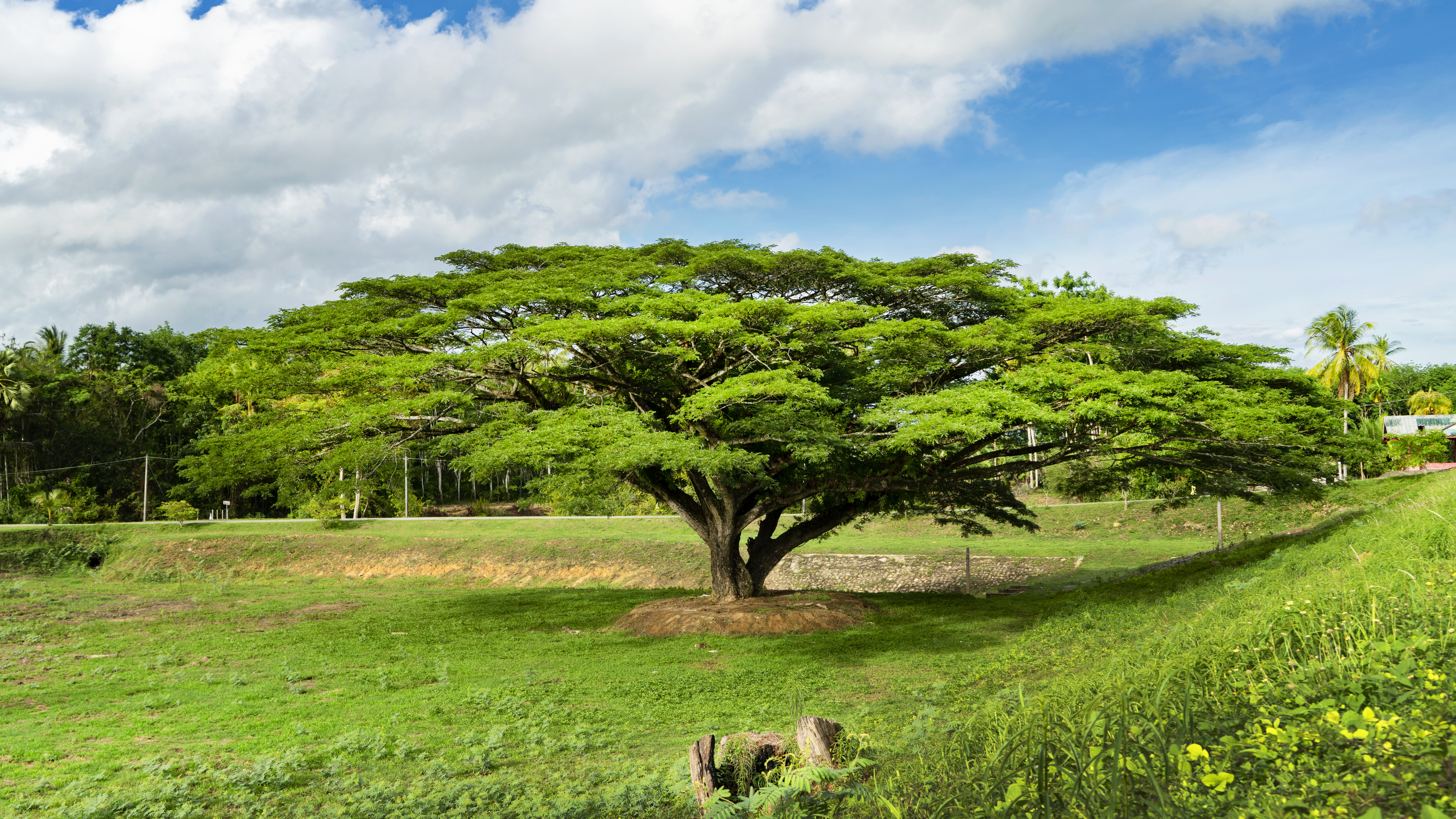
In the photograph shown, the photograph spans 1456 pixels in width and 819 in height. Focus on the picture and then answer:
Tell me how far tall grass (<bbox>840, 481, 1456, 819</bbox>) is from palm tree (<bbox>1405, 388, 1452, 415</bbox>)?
80.9 meters

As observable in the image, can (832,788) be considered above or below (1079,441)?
below

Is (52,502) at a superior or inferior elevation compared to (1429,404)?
inferior

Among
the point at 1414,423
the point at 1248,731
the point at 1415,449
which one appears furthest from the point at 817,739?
the point at 1414,423

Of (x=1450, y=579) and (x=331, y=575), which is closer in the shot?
(x=1450, y=579)

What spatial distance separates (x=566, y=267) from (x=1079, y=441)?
10.3 metres

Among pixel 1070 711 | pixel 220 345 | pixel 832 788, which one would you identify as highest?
pixel 220 345

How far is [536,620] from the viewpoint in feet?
57.7

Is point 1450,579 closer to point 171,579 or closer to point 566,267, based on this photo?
point 566,267

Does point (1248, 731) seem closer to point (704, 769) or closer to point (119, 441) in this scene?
point (704, 769)

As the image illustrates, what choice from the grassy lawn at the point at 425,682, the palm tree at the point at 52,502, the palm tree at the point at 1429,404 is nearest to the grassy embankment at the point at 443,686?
the grassy lawn at the point at 425,682

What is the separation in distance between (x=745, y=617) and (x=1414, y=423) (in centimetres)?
6515

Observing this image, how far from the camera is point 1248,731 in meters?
3.47

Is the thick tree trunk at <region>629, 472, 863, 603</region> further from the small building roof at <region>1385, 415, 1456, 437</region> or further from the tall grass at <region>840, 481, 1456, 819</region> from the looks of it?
the small building roof at <region>1385, 415, 1456, 437</region>

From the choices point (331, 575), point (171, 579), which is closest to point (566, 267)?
point (331, 575)
